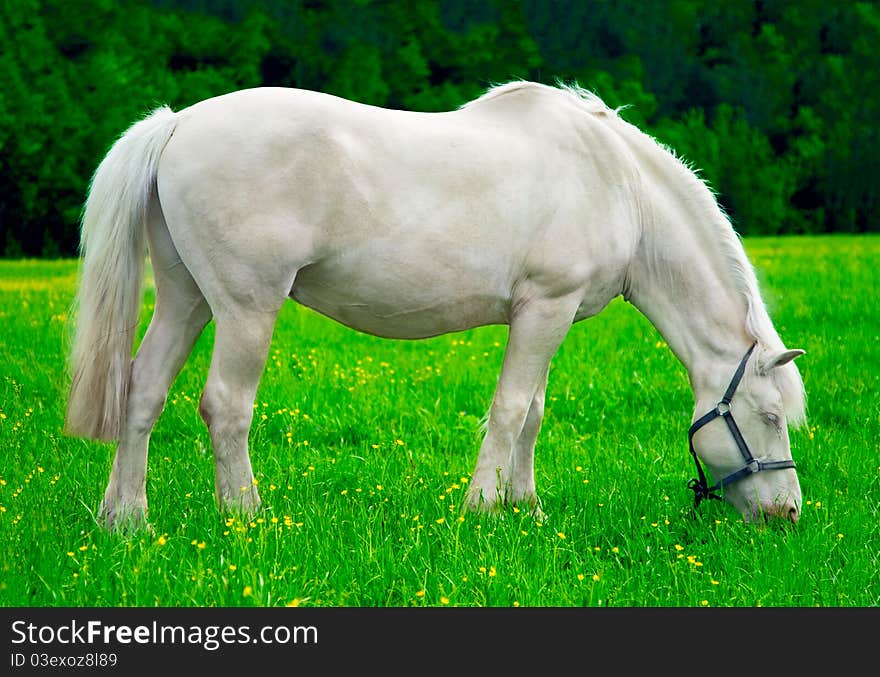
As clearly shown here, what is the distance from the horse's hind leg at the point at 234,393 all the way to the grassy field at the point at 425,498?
0.61 ft

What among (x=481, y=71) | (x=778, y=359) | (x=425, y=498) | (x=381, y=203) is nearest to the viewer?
(x=381, y=203)

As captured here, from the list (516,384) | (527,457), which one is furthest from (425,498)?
(516,384)

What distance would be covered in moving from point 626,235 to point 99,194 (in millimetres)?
2771

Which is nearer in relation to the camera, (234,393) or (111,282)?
(234,393)

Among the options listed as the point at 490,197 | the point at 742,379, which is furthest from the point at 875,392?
the point at 490,197

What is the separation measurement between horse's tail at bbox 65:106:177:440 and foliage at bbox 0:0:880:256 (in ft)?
48.3

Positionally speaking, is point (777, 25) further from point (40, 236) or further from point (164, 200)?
point (164, 200)

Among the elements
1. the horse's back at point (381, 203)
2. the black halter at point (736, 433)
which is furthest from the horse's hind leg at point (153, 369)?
the black halter at point (736, 433)

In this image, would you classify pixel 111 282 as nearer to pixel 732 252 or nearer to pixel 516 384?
pixel 516 384

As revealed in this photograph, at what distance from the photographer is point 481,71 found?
1219 inches

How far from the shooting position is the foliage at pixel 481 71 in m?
25.0

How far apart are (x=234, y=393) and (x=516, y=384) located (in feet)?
4.87

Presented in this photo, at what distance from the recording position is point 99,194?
4.89 metres

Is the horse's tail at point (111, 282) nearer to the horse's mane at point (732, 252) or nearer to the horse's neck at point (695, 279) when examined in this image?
the horse's mane at point (732, 252)
